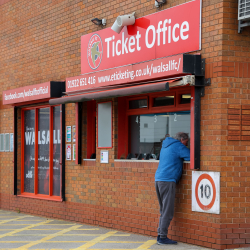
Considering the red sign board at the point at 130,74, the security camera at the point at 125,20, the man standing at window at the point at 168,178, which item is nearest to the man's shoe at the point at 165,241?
the man standing at window at the point at 168,178

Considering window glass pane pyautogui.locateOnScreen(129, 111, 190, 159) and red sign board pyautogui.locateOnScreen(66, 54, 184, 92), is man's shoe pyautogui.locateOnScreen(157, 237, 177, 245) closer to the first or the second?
window glass pane pyautogui.locateOnScreen(129, 111, 190, 159)

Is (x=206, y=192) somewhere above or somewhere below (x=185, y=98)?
below

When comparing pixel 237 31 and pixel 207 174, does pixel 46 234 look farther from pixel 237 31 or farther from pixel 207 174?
pixel 237 31

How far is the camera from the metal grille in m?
6.55

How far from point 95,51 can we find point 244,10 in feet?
11.8

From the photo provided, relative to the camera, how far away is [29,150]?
1179 cm

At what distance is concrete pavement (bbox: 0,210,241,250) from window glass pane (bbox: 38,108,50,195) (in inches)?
48.0

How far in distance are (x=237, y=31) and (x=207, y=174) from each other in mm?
2155

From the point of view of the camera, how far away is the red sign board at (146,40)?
7305mm

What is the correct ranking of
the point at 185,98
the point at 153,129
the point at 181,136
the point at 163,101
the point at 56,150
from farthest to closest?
1. the point at 56,150
2. the point at 153,129
3. the point at 163,101
4. the point at 185,98
5. the point at 181,136

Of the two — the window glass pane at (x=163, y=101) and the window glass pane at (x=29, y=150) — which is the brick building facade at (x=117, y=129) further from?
the window glass pane at (x=163, y=101)

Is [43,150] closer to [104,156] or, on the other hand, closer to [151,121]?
[104,156]

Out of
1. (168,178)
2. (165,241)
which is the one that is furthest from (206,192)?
(165,241)

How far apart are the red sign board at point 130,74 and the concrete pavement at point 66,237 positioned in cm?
268
